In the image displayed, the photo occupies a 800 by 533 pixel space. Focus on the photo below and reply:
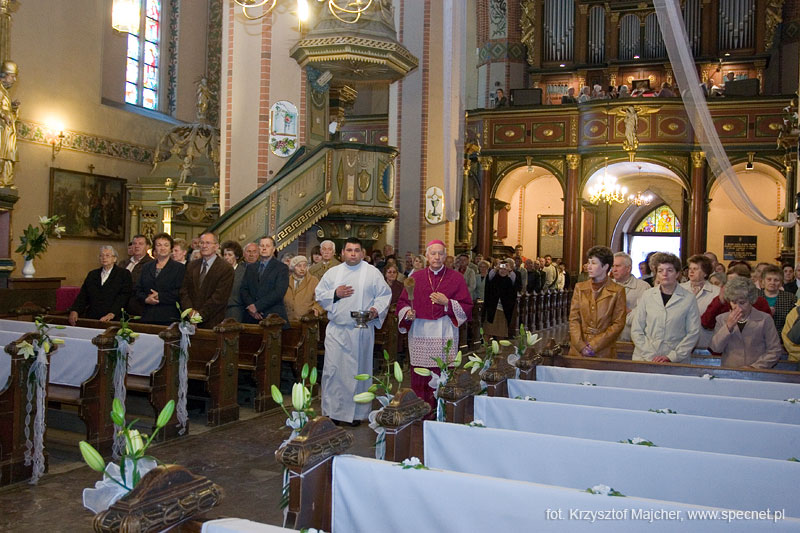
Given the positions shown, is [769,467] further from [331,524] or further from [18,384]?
[18,384]

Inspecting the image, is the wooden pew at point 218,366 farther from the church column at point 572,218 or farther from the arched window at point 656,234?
the arched window at point 656,234

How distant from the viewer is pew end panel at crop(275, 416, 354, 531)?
2.65 m

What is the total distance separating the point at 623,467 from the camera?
10.2 feet

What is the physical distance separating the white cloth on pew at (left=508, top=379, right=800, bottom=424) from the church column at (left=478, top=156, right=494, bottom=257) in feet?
57.4

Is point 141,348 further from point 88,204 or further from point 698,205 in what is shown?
point 698,205

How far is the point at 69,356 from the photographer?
629 centimetres

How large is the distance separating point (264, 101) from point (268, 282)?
6.73 meters

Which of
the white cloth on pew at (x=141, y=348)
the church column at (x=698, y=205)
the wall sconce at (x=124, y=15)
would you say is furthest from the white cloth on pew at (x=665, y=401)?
the church column at (x=698, y=205)

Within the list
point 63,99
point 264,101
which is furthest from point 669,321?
point 63,99

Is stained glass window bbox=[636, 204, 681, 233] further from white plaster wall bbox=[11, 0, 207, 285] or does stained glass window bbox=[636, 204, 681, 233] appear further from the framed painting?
the framed painting

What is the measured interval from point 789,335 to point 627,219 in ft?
67.1

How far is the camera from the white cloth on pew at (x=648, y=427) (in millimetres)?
3519

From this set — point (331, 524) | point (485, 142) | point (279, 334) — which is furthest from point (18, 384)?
point (485, 142)

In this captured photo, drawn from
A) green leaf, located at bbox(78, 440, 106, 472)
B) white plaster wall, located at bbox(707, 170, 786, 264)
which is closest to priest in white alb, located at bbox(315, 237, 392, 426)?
green leaf, located at bbox(78, 440, 106, 472)
